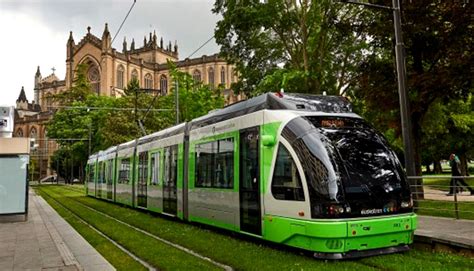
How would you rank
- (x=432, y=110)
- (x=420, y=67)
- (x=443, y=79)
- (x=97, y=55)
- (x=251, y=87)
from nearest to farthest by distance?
(x=443, y=79)
(x=420, y=67)
(x=432, y=110)
(x=251, y=87)
(x=97, y=55)

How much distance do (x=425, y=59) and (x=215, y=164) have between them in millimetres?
11241

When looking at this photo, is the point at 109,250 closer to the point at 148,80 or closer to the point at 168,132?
the point at 168,132

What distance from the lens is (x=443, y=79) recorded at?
583 inches

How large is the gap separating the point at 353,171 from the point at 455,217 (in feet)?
16.2

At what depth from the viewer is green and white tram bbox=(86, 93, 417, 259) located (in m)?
7.55

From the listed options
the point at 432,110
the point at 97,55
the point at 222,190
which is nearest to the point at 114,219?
the point at 222,190

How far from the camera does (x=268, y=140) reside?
28.4 ft

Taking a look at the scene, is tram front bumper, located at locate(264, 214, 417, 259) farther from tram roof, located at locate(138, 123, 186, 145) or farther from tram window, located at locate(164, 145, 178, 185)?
tram roof, located at locate(138, 123, 186, 145)

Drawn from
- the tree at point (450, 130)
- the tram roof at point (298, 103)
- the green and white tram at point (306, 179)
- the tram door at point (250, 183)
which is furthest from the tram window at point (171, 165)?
the tree at point (450, 130)

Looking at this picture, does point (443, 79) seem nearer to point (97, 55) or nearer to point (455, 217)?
point (455, 217)

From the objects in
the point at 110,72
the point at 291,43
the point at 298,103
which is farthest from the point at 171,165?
the point at 110,72

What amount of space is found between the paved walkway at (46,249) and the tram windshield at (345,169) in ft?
12.5

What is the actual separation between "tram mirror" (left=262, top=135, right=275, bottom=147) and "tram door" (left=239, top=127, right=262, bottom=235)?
551 mm

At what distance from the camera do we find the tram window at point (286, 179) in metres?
7.95
